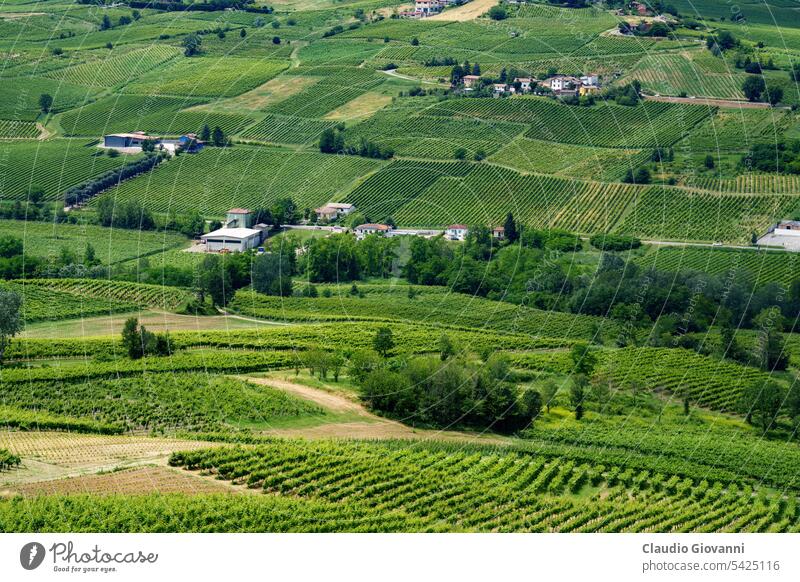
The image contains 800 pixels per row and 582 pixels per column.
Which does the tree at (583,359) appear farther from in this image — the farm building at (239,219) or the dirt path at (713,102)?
the dirt path at (713,102)

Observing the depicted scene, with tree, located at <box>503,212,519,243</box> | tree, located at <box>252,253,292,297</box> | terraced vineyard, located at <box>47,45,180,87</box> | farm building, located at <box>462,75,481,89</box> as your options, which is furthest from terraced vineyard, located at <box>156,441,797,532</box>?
terraced vineyard, located at <box>47,45,180,87</box>

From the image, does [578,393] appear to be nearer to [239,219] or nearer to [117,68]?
[239,219]

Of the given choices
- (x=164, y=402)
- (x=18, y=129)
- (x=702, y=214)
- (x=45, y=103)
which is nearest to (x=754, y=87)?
(x=702, y=214)

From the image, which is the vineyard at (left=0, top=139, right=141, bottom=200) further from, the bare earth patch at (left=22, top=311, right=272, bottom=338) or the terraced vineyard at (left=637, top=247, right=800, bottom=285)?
the terraced vineyard at (left=637, top=247, right=800, bottom=285)

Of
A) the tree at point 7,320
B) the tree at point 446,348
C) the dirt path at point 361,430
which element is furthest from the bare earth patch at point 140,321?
the dirt path at point 361,430

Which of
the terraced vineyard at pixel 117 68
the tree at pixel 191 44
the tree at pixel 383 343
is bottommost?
the tree at pixel 383 343

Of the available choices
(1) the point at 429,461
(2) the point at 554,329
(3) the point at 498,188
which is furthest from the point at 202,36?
(1) the point at 429,461
